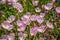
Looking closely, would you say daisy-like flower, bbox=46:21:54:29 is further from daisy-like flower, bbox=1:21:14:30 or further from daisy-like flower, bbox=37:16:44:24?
daisy-like flower, bbox=1:21:14:30

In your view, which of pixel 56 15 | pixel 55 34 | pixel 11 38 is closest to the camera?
pixel 11 38

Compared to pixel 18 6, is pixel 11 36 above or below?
below

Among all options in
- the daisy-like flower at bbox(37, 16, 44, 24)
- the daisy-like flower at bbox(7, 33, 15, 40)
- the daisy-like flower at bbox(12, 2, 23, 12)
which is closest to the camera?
the daisy-like flower at bbox(7, 33, 15, 40)

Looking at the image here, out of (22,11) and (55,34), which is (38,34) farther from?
(22,11)

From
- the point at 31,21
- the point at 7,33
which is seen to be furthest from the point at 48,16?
the point at 7,33

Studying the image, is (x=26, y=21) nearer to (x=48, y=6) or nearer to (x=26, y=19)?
(x=26, y=19)

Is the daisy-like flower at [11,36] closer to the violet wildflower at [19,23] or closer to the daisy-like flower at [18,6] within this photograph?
the violet wildflower at [19,23]

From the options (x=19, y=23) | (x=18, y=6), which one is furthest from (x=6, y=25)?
(x=18, y=6)

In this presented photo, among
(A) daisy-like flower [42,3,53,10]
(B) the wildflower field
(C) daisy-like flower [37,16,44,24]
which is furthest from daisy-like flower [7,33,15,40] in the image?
(A) daisy-like flower [42,3,53,10]
